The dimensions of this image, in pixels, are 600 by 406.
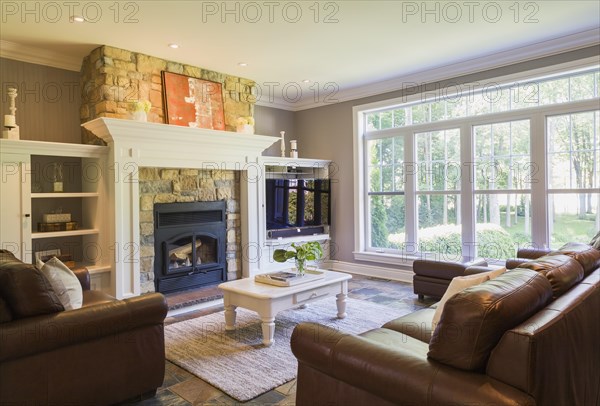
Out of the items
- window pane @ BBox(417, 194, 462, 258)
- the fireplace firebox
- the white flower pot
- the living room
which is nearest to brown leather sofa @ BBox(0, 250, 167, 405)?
the living room

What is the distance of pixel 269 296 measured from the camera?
3.25 meters

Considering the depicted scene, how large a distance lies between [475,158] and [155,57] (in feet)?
13.3

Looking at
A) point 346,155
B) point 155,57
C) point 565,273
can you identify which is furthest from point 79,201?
point 565,273

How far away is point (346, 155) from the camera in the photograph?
639 cm

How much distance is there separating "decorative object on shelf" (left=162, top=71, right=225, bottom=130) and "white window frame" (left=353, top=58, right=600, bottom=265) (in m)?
2.15

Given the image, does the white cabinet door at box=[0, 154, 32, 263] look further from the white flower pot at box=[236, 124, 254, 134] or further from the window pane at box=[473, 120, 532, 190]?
the window pane at box=[473, 120, 532, 190]

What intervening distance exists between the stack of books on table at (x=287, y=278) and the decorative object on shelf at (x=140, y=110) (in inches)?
83.9

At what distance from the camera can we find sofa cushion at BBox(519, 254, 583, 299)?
1.92 meters

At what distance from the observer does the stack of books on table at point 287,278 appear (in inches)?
140

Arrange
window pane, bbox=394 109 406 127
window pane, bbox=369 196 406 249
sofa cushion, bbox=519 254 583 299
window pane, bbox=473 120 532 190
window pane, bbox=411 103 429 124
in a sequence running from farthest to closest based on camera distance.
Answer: window pane, bbox=369 196 406 249
window pane, bbox=394 109 406 127
window pane, bbox=411 103 429 124
window pane, bbox=473 120 532 190
sofa cushion, bbox=519 254 583 299

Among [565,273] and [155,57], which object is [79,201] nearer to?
[155,57]

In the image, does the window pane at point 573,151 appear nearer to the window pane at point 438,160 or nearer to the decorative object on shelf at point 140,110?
the window pane at point 438,160

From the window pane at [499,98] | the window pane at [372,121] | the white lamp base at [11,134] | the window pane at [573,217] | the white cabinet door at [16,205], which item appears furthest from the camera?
the window pane at [372,121]

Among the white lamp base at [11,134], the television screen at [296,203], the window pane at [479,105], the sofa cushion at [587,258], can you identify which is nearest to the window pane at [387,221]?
the television screen at [296,203]
